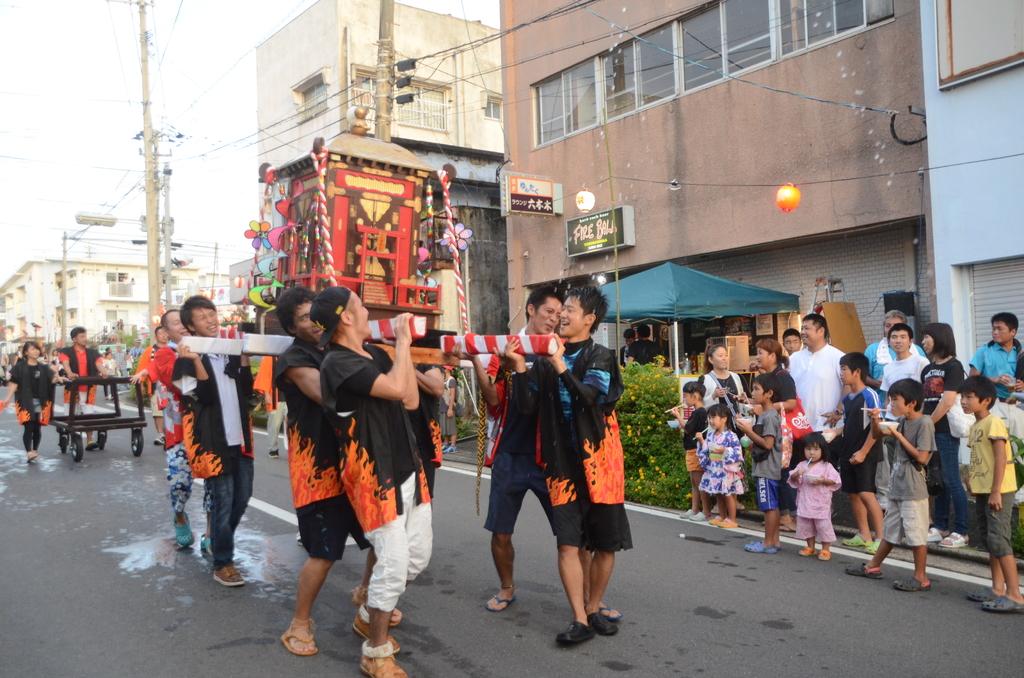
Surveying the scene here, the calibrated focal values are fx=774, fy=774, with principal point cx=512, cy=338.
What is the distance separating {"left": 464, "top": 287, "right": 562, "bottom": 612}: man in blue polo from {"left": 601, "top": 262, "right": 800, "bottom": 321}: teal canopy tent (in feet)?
19.3

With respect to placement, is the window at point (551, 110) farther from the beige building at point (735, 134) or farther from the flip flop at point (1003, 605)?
the flip flop at point (1003, 605)

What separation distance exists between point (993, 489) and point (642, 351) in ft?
25.3

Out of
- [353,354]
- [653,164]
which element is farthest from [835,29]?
[353,354]

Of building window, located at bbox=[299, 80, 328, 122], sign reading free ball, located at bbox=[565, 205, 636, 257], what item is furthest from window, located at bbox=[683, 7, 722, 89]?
building window, located at bbox=[299, 80, 328, 122]

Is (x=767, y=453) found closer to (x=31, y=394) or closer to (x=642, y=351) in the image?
(x=642, y=351)

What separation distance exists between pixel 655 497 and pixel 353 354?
5291mm

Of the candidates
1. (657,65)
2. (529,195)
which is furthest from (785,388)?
(529,195)

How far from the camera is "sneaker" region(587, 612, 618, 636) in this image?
4.35 m

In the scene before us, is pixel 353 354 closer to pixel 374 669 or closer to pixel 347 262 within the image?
pixel 374 669

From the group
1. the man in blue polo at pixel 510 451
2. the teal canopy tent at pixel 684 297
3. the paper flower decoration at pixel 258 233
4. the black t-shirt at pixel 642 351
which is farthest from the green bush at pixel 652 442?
the paper flower decoration at pixel 258 233

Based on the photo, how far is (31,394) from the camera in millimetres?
11805

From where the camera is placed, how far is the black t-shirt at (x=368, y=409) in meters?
3.68

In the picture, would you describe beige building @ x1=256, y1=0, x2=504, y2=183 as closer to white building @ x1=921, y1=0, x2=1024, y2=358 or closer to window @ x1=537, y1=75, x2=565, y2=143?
window @ x1=537, y1=75, x2=565, y2=143

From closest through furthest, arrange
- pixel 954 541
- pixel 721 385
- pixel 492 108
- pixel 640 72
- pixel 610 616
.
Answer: pixel 610 616 → pixel 954 541 → pixel 721 385 → pixel 640 72 → pixel 492 108
